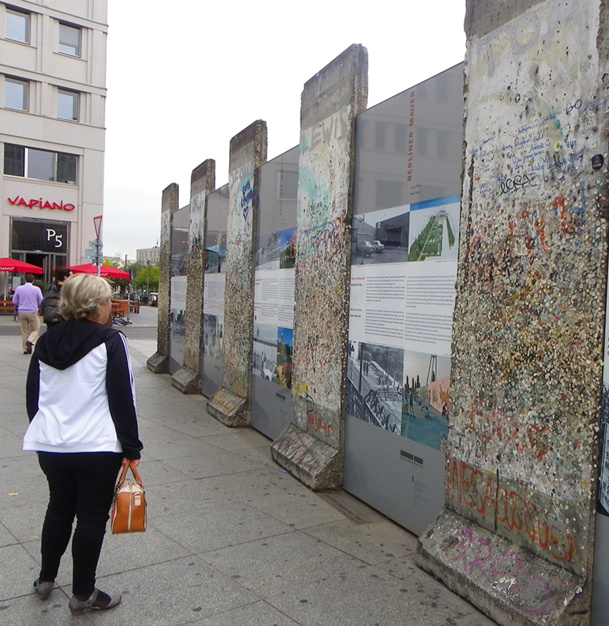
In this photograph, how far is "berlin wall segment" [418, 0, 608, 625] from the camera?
291 centimetres

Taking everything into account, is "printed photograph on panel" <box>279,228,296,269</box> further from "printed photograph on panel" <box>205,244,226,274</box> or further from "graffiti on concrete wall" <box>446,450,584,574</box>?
"graffiti on concrete wall" <box>446,450,584,574</box>

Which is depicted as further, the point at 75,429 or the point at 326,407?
the point at 326,407

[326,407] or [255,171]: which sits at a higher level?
[255,171]

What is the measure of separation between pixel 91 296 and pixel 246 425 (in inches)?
Answer: 181

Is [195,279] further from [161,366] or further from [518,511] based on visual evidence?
[518,511]

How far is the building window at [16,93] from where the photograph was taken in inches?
1153

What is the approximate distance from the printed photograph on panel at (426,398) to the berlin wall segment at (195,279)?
5.73 m

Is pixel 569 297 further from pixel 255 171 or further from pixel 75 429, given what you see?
pixel 255 171

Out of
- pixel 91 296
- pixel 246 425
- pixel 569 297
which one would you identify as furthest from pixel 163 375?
pixel 569 297

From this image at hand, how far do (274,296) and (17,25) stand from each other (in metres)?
29.3

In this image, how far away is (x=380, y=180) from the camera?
4.75 metres

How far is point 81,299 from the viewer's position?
3154 mm

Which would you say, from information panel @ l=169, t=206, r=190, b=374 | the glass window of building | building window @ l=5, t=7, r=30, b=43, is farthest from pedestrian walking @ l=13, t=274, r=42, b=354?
building window @ l=5, t=7, r=30, b=43

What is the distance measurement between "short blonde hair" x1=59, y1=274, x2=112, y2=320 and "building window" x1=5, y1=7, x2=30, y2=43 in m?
31.4
